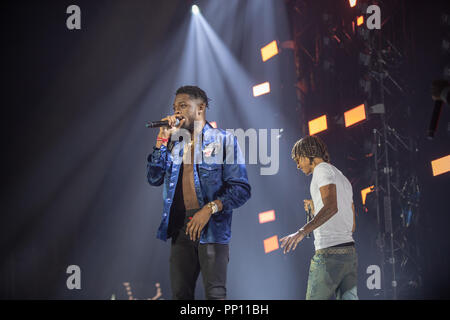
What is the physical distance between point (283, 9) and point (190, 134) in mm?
3688

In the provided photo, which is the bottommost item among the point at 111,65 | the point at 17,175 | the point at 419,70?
the point at 17,175

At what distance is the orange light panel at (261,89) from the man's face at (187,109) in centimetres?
331

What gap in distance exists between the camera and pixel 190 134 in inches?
119

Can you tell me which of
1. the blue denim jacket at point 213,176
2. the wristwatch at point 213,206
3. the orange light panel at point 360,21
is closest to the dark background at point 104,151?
the orange light panel at point 360,21

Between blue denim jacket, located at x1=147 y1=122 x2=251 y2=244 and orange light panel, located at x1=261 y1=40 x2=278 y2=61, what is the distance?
11.7 feet

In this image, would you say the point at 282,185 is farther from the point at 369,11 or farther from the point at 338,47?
the point at 369,11

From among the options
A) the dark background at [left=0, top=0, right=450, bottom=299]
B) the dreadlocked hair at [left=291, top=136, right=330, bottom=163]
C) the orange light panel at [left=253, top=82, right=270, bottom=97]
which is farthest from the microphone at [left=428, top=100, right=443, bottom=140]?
the orange light panel at [left=253, top=82, right=270, bottom=97]

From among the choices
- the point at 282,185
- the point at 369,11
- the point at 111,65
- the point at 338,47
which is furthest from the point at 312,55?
the point at 111,65

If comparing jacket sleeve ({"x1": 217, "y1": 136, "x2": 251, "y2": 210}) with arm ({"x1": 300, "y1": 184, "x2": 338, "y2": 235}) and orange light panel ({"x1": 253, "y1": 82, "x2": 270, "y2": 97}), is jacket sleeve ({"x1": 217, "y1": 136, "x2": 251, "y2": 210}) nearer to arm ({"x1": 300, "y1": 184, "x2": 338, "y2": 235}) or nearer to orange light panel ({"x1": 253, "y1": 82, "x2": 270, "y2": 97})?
arm ({"x1": 300, "y1": 184, "x2": 338, "y2": 235})

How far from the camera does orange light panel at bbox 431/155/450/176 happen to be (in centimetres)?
430

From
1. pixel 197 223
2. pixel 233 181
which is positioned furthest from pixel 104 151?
pixel 197 223

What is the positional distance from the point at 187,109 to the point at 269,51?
3606 millimetres

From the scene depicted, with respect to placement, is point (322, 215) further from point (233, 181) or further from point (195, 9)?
point (195, 9)

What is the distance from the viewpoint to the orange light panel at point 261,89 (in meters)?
6.18
